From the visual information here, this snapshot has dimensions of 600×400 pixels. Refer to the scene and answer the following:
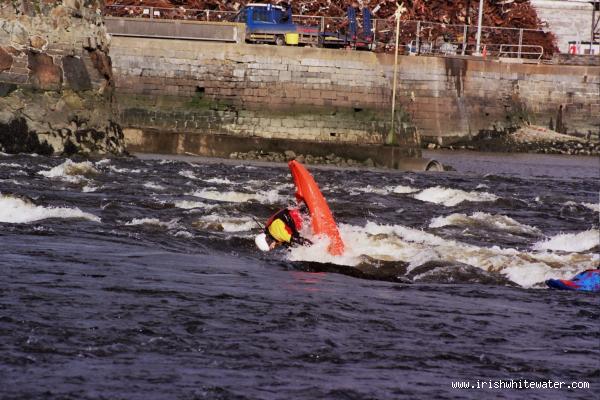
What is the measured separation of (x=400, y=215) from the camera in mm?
17250

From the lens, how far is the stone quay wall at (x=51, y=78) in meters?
22.2

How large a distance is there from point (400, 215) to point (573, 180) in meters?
12.9

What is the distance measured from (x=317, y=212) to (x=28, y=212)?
10.5ft

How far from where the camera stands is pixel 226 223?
45.4 feet

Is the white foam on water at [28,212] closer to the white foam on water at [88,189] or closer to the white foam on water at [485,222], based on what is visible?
the white foam on water at [88,189]

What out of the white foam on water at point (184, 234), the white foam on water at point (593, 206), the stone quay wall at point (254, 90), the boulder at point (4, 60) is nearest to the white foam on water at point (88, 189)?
the white foam on water at point (184, 234)

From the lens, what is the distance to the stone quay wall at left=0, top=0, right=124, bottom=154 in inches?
875

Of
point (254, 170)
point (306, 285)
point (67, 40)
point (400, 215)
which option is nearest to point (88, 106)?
point (67, 40)

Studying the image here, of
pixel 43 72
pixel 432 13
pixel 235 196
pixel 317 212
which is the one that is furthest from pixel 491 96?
pixel 317 212

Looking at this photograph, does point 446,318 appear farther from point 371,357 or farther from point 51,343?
point 51,343

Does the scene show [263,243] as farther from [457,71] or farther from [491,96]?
[491,96]

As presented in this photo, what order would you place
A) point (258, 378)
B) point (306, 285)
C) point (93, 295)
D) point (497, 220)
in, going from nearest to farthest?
point (258, 378)
point (93, 295)
point (306, 285)
point (497, 220)

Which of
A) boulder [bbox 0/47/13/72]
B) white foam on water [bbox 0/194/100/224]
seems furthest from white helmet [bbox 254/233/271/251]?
boulder [bbox 0/47/13/72]

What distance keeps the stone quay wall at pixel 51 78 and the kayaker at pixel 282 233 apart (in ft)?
38.8
